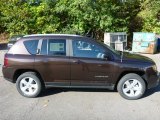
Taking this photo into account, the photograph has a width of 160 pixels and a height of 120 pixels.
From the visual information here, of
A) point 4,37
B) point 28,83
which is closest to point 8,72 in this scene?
point 28,83

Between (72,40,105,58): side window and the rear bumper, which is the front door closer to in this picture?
(72,40,105,58): side window

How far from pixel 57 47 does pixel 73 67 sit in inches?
25.6

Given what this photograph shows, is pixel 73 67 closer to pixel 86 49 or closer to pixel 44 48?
pixel 86 49

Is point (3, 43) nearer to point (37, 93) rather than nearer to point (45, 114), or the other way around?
point (37, 93)

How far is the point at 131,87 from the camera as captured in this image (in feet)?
23.3

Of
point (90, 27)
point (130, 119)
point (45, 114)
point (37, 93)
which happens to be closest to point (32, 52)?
point (37, 93)

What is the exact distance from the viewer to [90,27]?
1761cm

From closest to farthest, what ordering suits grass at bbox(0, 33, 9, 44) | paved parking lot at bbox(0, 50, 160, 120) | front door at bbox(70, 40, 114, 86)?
paved parking lot at bbox(0, 50, 160, 120)
front door at bbox(70, 40, 114, 86)
grass at bbox(0, 33, 9, 44)

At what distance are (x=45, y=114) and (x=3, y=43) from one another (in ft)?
42.9

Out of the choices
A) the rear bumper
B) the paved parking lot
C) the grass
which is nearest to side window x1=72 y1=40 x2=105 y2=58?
the paved parking lot

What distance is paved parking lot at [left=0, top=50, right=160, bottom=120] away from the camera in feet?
19.7

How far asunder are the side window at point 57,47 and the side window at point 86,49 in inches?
10.8

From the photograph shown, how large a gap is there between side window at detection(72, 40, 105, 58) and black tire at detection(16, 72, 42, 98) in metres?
1.16

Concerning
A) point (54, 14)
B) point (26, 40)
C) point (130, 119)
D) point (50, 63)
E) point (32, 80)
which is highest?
point (54, 14)
